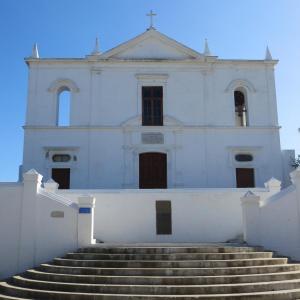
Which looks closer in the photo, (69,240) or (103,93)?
(69,240)

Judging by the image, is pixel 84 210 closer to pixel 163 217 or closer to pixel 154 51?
pixel 163 217

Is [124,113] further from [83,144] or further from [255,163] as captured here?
[255,163]

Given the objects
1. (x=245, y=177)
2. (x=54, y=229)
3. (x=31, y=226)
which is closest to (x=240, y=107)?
(x=245, y=177)

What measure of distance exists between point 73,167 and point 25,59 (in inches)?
235

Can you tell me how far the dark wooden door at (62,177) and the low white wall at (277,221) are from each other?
33.1 feet

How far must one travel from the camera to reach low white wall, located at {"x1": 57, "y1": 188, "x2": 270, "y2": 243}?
14.9m

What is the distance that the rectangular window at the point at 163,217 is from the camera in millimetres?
14977

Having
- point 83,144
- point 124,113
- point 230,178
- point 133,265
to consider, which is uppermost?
point 124,113

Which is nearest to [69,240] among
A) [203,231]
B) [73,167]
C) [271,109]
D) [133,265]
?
[133,265]

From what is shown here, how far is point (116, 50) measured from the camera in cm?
2222

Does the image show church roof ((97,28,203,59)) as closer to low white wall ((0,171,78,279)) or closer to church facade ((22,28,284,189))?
church facade ((22,28,284,189))

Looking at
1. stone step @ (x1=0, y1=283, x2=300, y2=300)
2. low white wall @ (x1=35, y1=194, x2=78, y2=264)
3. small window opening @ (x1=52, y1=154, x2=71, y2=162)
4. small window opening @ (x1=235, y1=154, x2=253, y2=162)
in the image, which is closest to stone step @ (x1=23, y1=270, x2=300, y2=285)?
stone step @ (x1=0, y1=283, x2=300, y2=300)

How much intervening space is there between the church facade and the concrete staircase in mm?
9954

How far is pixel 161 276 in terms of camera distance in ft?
30.6
